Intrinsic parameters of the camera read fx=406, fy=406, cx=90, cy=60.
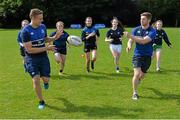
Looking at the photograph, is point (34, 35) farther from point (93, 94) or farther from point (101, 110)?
point (93, 94)

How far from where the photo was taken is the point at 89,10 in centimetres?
6331

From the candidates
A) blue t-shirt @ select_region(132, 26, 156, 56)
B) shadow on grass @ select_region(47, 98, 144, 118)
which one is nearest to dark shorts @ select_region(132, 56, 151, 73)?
blue t-shirt @ select_region(132, 26, 156, 56)

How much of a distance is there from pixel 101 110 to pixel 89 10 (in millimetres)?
54656

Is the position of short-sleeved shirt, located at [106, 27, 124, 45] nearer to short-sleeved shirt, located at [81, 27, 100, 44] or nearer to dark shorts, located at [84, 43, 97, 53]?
short-sleeved shirt, located at [81, 27, 100, 44]

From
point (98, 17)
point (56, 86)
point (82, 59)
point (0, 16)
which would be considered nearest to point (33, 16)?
point (56, 86)

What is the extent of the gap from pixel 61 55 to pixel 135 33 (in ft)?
14.4

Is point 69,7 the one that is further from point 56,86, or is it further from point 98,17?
point 56,86

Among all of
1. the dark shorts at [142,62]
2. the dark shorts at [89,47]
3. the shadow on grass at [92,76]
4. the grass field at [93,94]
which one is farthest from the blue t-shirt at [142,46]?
the dark shorts at [89,47]

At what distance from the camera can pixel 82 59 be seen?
18.9 m

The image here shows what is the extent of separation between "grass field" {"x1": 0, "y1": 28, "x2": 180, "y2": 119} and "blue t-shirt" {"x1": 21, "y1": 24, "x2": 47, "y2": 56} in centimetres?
145

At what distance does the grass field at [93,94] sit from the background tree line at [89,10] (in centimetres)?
4378

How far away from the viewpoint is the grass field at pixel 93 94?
916 centimetres

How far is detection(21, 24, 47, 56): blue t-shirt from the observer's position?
30.2 feet

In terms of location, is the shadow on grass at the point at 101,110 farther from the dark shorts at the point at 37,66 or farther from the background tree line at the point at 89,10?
the background tree line at the point at 89,10
